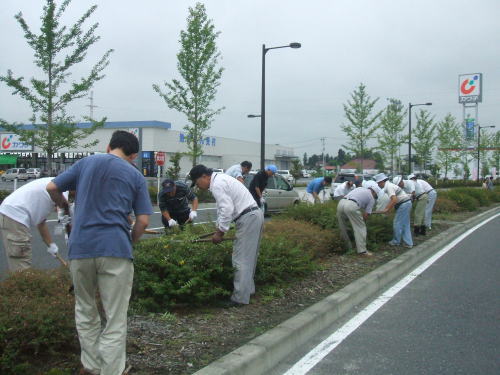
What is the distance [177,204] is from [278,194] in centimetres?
1026

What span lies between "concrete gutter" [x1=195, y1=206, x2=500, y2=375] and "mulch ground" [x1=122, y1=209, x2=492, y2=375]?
0.50 ft

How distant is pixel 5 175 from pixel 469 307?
52.3 metres

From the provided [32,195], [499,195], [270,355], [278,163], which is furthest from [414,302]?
[278,163]

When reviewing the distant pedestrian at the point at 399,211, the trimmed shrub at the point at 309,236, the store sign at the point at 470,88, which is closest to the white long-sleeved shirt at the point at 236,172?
the trimmed shrub at the point at 309,236

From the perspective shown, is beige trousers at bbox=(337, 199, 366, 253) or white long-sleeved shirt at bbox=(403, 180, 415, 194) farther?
white long-sleeved shirt at bbox=(403, 180, 415, 194)

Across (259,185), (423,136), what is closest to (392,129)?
(423,136)

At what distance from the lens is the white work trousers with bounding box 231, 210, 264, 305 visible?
199 inches

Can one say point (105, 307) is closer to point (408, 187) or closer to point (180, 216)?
point (180, 216)

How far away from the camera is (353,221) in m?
8.33

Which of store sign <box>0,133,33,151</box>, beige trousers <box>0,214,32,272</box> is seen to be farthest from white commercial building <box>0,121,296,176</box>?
beige trousers <box>0,214,32,272</box>

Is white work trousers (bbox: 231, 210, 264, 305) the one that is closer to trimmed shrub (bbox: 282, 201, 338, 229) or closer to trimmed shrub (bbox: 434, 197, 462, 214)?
trimmed shrub (bbox: 282, 201, 338, 229)

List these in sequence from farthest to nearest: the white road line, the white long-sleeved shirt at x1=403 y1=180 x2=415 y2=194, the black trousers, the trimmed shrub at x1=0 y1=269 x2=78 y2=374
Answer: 1. the white long-sleeved shirt at x1=403 y1=180 x2=415 y2=194
2. the black trousers
3. the white road line
4. the trimmed shrub at x1=0 y1=269 x2=78 y2=374

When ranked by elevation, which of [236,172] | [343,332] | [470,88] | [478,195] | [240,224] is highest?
[470,88]

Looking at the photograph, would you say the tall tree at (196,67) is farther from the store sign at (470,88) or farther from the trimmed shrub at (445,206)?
the store sign at (470,88)
